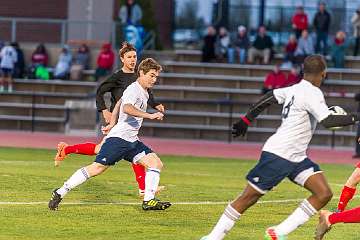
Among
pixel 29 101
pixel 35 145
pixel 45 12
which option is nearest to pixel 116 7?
pixel 45 12

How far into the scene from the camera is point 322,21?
116 feet

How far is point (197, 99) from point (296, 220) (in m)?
23.4

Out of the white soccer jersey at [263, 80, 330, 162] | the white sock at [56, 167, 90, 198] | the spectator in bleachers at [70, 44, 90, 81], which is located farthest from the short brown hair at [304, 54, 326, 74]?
the spectator in bleachers at [70, 44, 90, 81]

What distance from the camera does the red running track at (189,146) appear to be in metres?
28.0


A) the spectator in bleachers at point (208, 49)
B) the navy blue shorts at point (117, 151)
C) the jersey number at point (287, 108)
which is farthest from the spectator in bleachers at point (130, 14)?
the jersey number at point (287, 108)

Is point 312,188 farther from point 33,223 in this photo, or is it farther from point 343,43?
point 343,43

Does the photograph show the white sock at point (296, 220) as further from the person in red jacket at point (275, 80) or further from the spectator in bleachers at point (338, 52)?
the spectator in bleachers at point (338, 52)

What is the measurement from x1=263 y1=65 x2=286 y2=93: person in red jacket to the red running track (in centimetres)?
187

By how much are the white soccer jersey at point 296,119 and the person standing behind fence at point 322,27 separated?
78.9ft

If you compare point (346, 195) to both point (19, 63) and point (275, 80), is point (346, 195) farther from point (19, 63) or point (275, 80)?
point (19, 63)

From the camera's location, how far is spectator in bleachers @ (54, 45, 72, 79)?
118 ft

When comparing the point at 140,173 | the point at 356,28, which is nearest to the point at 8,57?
the point at 356,28

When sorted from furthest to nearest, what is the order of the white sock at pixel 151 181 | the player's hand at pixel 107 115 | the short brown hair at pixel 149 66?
the player's hand at pixel 107 115
the white sock at pixel 151 181
the short brown hair at pixel 149 66

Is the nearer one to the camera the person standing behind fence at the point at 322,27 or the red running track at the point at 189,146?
the red running track at the point at 189,146
